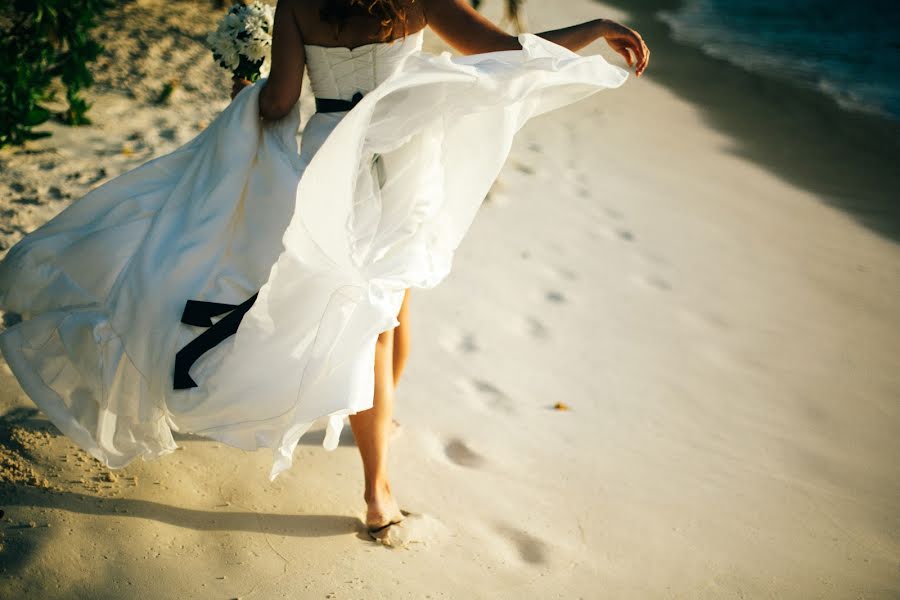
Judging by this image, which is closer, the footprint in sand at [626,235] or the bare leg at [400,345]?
the bare leg at [400,345]

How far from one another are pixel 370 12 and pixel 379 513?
1.62 metres

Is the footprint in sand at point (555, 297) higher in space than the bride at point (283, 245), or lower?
lower

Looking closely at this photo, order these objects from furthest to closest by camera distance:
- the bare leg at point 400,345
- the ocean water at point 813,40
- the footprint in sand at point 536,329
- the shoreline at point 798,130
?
the ocean water at point 813,40 < the shoreline at point 798,130 < the footprint in sand at point 536,329 < the bare leg at point 400,345

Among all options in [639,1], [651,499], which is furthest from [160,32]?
[639,1]

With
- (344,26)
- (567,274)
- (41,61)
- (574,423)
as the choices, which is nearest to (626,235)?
(567,274)

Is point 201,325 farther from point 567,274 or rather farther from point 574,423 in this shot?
point 567,274

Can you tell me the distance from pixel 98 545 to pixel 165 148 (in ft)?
10.1

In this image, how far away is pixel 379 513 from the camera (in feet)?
8.50

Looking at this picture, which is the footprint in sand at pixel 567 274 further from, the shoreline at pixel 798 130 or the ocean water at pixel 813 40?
the ocean water at pixel 813 40

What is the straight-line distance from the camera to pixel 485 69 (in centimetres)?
229

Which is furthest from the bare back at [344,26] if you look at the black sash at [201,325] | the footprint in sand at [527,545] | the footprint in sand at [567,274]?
the footprint in sand at [567,274]

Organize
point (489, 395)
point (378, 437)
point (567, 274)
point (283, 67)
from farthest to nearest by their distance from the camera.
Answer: point (567, 274)
point (489, 395)
point (378, 437)
point (283, 67)

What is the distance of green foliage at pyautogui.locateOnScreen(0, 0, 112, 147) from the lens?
4426 millimetres

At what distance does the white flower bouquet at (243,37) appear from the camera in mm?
2734
